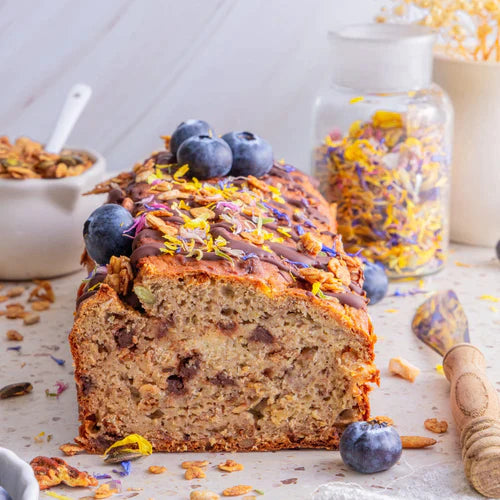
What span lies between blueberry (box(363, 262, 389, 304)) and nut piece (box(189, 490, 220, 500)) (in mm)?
1064

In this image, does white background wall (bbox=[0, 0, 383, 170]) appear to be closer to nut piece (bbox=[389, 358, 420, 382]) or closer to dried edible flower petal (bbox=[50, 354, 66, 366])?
dried edible flower petal (bbox=[50, 354, 66, 366])

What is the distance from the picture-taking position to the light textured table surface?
1.84 metres

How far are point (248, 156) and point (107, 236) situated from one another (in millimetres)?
602

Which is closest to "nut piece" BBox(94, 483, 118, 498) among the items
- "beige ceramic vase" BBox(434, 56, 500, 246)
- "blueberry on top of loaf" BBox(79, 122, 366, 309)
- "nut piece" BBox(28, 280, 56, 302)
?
"blueberry on top of loaf" BBox(79, 122, 366, 309)

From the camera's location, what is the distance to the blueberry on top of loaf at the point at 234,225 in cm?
195

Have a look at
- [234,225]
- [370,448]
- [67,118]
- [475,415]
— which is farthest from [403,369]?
[67,118]

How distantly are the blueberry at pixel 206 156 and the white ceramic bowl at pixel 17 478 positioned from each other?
1.07m

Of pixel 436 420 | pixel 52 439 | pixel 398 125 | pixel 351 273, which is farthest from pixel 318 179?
pixel 52 439

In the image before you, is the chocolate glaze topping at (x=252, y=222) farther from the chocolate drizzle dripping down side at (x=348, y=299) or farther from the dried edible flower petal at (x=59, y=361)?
the dried edible flower petal at (x=59, y=361)

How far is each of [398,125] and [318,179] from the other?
0.33 metres

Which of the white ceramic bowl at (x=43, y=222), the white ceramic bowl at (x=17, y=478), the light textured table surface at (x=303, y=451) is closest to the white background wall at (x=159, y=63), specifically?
the white ceramic bowl at (x=43, y=222)

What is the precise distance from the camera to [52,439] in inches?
79.8

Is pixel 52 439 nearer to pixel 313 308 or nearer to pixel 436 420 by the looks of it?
pixel 313 308

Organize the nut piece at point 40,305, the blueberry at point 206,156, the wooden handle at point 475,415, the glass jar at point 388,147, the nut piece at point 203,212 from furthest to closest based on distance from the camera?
the glass jar at point 388,147, the nut piece at point 40,305, the blueberry at point 206,156, the nut piece at point 203,212, the wooden handle at point 475,415
